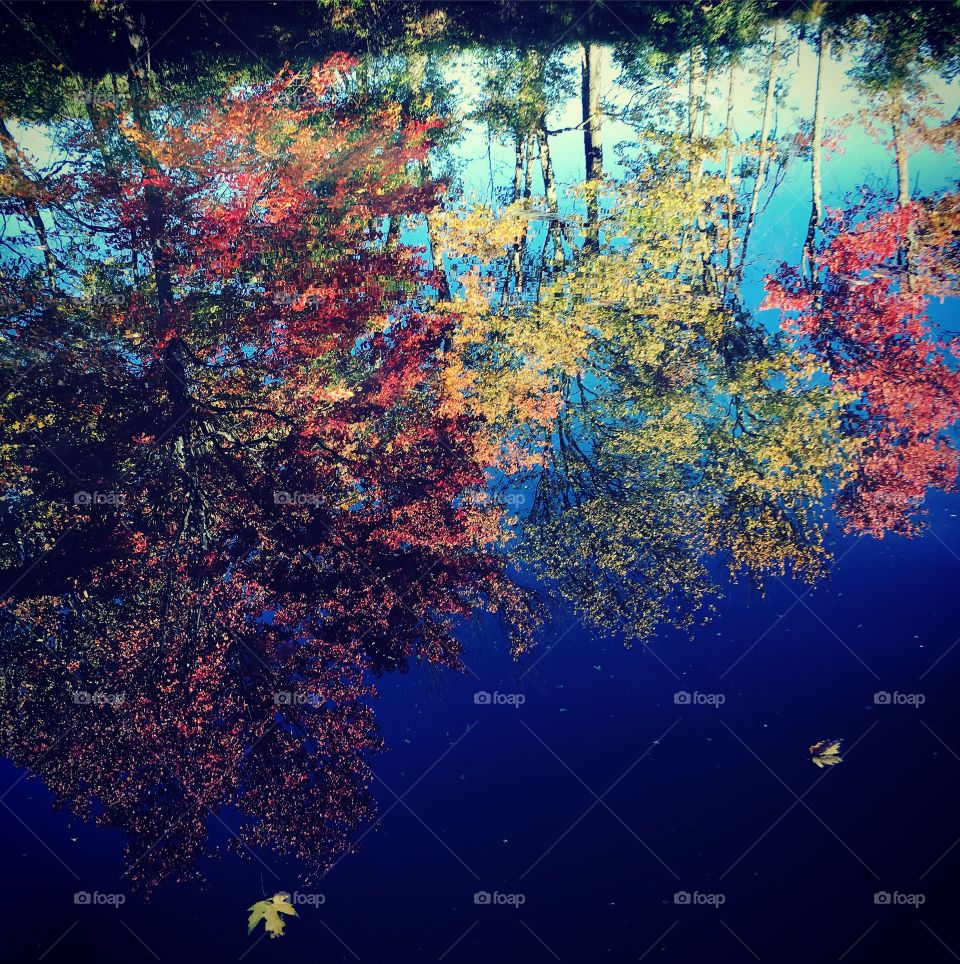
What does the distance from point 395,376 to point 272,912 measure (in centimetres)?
572

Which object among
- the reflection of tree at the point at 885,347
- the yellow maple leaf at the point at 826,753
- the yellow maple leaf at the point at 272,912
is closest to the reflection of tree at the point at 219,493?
the yellow maple leaf at the point at 272,912

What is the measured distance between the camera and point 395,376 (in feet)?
26.5

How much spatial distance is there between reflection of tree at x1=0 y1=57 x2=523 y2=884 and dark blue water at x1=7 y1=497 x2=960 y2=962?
354 mm

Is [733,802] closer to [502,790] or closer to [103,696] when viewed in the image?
[502,790]

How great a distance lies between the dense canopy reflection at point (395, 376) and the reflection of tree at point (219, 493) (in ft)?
0.12

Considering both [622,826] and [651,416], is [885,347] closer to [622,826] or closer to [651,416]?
[651,416]

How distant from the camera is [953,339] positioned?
8.83 m

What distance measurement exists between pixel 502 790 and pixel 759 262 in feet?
31.7

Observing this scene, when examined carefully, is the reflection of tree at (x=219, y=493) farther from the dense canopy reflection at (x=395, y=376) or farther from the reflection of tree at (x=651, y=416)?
the reflection of tree at (x=651, y=416)

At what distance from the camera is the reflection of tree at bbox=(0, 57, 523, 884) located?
5.20 metres

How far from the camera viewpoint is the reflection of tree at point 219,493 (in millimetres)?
5203

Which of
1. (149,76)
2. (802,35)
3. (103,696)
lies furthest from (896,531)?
(149,76)

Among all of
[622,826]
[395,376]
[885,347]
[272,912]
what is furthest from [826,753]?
[885,347]

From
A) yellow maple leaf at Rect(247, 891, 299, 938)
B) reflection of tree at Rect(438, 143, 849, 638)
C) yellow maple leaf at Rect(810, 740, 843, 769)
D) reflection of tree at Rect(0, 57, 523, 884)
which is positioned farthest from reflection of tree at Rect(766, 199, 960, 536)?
yellow maple leaf at Rect(247, 891, 299, 938)
